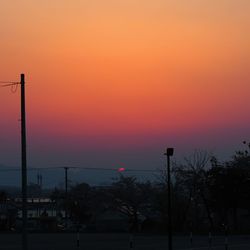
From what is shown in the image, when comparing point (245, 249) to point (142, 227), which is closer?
point (245, 249)

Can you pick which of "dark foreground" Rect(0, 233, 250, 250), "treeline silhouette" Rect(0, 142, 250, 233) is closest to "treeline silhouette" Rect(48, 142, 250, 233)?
"treeline silhouette" Rect(0, 142, 250, 233)

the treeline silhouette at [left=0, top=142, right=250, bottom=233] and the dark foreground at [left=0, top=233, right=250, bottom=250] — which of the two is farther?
the treeline silhouette at [left=0, top=142, right=250, bottom=233]

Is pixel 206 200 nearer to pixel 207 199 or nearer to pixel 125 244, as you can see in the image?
pixel 207 199

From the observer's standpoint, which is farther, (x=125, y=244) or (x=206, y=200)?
(x=206, y=200)

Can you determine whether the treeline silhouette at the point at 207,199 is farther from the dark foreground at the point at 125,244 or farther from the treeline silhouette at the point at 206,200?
the dark foreground at the point at 125,244

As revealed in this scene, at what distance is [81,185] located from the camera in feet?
344

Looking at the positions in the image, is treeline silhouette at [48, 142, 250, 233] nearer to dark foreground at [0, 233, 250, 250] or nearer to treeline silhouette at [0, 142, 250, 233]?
treeline silhouette at [0, 142, 250, 233]

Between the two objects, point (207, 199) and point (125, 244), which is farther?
point (207, 199)

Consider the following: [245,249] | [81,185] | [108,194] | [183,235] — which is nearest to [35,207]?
[81,185]

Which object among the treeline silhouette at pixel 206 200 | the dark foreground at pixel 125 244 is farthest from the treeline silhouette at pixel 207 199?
the dark foreground at pixel 125 244

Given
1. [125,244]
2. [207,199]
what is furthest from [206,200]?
[125,244]

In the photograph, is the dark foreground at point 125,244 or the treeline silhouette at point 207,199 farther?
the treeline silhouette at point 207,199

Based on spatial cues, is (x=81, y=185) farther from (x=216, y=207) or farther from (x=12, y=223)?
(x=216, y=207)

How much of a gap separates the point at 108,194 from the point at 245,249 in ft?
174
